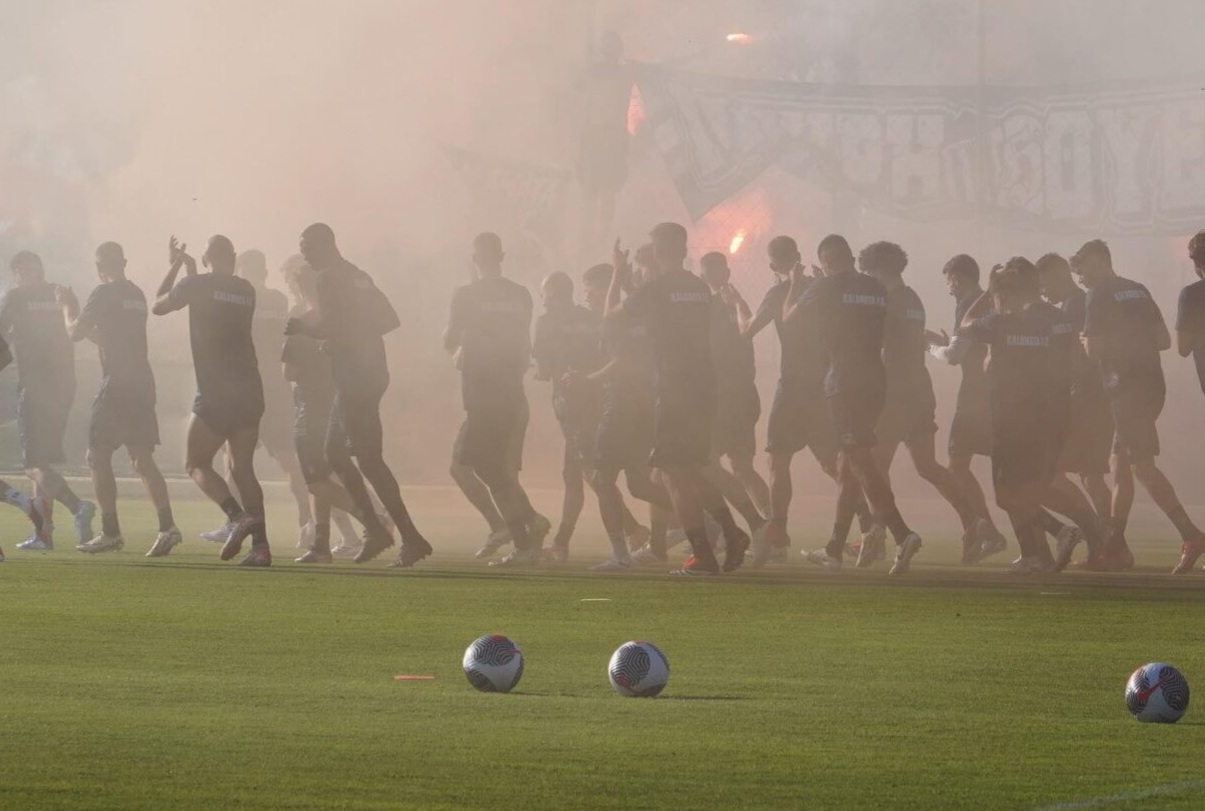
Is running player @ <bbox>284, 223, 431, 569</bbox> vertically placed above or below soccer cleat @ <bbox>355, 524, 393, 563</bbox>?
above

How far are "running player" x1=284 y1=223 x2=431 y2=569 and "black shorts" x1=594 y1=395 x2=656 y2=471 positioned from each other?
43.2 inches

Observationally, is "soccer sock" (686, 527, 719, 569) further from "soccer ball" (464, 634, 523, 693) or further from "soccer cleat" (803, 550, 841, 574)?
"soccer ball" (464, 634, 523, 693)

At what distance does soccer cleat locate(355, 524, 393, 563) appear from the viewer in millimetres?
11352

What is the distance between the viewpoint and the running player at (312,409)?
1178cm

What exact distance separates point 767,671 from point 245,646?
5.83ft

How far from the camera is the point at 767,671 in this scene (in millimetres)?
6285

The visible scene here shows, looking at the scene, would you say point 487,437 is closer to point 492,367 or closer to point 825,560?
point 492,367

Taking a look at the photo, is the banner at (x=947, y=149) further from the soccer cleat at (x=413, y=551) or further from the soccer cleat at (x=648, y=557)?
the soccer cleat at (x=413, y=551)

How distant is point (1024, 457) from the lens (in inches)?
440

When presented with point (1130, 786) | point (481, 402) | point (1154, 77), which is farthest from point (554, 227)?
point (1130, 786)

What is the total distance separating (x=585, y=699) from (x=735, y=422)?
6984 millimetres

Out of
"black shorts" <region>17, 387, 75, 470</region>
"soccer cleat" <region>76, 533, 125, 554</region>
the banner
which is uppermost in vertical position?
the banner

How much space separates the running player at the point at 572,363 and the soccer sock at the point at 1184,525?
3316 millimetres

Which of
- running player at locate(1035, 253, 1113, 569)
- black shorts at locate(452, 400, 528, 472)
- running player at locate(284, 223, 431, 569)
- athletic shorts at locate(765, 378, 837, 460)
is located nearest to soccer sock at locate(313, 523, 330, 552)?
running player at locate(284, 223, 431, 569)
